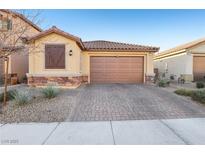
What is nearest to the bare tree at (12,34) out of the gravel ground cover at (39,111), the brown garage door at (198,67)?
the gravel ground cover at (39,111)

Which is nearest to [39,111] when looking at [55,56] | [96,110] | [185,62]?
[96,110]

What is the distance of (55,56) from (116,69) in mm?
5532

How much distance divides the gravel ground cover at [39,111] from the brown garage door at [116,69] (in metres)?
7.56

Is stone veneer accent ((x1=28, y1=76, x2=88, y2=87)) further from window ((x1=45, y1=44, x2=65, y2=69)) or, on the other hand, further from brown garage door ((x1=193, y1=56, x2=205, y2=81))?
brown garage door ((x1=193, y1=56, x2=205, y2=81))

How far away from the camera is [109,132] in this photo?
5.00 meters

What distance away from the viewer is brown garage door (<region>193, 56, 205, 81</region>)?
1822cm

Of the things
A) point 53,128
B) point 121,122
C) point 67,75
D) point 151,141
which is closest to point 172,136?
point 151,141

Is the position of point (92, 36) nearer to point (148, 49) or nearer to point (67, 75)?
point (148, 49)

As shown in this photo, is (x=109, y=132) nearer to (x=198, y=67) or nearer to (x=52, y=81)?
(x=52, y=81)

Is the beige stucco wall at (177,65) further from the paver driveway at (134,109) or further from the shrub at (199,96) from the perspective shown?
the paver driveway at (134,109)

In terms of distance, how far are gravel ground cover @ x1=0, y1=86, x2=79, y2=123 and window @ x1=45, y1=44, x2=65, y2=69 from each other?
434 centimetres

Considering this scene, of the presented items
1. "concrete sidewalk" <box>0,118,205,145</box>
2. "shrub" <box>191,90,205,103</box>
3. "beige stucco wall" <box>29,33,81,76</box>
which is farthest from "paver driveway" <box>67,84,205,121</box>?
"beige stucco wall" <box>29,33,81,76</box>

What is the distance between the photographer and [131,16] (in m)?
12.5
